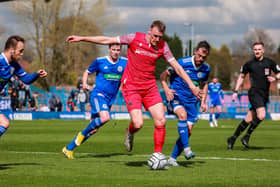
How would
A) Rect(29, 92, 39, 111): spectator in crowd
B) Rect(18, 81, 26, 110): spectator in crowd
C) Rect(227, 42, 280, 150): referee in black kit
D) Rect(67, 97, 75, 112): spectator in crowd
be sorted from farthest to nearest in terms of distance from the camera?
Rect(67, 97, 75, 112): spectator in crowd
Rect(29, 92, 39, 111): spectator in crowd
Rect(18, 81, 26, 110): spectator in crowd
Rect(227, 42, 280, 150): referee in black kit

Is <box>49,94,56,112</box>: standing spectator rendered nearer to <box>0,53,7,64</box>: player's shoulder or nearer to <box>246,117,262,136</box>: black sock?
<box>246,117,262,136</box>: black sock

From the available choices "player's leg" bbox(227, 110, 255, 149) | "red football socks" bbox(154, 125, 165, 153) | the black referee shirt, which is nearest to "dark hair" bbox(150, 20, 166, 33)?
"red football socks" bbox(154, 125, 165, 153)

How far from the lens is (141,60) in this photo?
10.6 m

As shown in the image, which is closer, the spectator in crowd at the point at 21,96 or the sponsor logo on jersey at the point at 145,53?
the sponsor logo on jersey at the point at 145,53

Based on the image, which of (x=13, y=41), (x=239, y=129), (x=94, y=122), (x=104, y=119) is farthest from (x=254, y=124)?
(x=13, y=41)

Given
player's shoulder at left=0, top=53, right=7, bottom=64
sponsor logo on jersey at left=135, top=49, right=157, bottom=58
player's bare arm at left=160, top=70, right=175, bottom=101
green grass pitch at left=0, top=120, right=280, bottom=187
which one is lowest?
green grass pitch at left=0, top=120, right=280, bottom=187

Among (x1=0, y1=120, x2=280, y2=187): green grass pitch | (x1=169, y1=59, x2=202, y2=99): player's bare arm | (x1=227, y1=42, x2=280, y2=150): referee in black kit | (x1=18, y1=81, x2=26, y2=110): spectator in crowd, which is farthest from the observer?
(x1=18, y1=81, x2=26, y2=110): spectator in crowd

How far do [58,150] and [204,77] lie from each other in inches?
192

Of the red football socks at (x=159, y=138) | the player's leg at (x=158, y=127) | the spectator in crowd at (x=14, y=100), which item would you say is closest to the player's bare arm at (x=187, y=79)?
the player's leg at (x=158, y=127)

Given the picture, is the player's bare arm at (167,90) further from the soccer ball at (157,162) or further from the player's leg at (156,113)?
the soccer ball at (157,162)

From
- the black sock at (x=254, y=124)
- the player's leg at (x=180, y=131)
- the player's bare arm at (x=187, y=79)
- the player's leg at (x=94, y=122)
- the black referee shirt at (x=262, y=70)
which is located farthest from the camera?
the black sock at (x=254, y=124)

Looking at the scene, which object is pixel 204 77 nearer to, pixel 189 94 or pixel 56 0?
pixel 189 94

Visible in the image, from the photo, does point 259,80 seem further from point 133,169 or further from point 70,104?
point 70,104

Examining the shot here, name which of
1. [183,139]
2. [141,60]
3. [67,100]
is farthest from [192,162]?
[67,100]
